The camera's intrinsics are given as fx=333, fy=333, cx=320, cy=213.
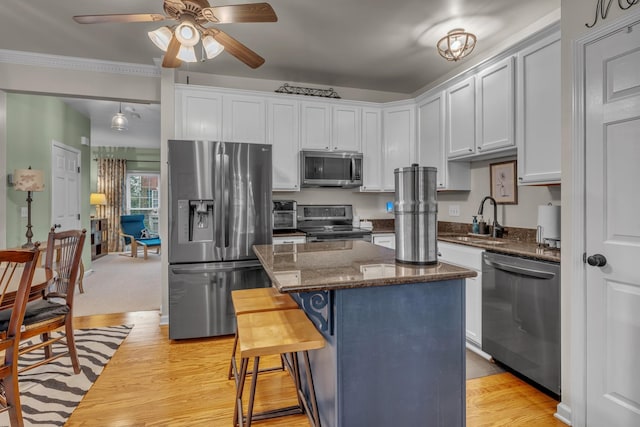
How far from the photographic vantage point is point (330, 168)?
147 inches

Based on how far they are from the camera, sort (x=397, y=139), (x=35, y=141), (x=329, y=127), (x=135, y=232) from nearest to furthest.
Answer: (x=329, y=127) → (x=397, y=139) → (x=35, y=141) → (x=135, y=232)

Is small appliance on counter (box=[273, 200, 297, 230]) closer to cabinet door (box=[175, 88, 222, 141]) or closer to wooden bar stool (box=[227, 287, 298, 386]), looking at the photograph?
cabinet door (box=[175, 88, 222, 141])

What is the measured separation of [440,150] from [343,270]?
250cm

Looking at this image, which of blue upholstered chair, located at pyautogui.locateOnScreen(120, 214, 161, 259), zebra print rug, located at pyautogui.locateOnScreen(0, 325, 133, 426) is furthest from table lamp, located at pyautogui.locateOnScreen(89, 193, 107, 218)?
zebra print rug, located at pyautogui.locateOnScreen(0, 325, 133, 426)

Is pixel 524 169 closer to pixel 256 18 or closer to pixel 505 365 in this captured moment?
pixel 505 365

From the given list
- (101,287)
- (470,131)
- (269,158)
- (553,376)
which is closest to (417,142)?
(470,131)

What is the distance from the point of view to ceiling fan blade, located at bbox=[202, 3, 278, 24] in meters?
1.85

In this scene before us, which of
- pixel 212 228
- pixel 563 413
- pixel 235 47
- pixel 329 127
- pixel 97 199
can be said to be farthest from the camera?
pixel 97 199

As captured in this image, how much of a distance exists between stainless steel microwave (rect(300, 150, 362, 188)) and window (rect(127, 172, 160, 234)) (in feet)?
22.3

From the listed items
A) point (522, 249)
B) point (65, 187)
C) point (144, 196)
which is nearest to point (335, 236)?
point (522, 249)

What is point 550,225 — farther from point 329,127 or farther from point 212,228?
point 212,228

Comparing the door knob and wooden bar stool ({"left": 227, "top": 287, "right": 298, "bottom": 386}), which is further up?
the door knob

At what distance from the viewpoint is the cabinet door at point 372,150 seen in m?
3.94

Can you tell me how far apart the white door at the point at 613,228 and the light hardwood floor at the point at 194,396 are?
0.38m
